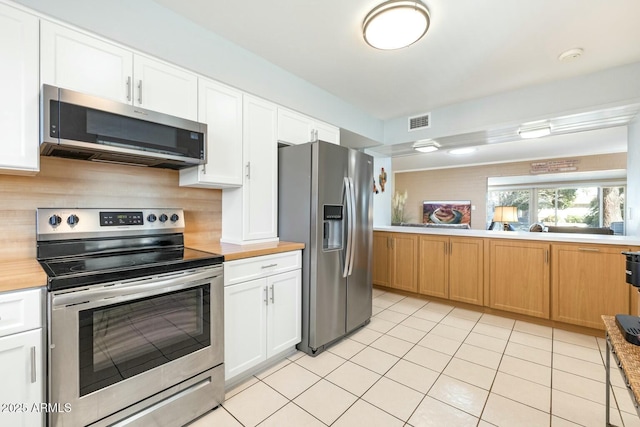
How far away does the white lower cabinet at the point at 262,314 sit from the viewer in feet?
6.15

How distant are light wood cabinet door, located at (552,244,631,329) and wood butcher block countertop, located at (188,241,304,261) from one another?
8.63 ft

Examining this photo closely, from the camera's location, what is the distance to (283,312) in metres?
2.23

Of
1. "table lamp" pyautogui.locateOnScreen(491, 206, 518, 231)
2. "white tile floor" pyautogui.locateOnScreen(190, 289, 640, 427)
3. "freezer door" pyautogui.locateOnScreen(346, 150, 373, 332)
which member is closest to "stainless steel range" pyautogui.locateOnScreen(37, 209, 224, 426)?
"white tile floor" pyautogui.locateOnScreen(190, 289, 640, 427)

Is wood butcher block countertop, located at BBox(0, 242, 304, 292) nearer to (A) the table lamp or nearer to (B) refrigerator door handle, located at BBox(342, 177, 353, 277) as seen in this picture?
(B) refrigerator door handle, located at BBox(342, 177, 353, 277)

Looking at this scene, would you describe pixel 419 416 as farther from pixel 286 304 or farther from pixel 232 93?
pixel 232 93

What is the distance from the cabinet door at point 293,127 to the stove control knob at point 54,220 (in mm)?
1665

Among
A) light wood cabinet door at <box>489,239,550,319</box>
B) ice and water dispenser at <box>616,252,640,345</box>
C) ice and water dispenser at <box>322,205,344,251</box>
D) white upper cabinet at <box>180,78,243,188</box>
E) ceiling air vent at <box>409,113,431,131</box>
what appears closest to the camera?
ice and water dispenser at <box>616,252,640,345</box>

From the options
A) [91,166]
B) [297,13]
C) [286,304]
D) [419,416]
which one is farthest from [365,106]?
[419,416]

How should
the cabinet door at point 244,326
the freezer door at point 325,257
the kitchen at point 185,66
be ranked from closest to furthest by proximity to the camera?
the kitchen at point 185,66, the cabinet door at point 244,326, the freezer door at point 325,257

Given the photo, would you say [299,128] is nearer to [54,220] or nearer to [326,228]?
[326,228]

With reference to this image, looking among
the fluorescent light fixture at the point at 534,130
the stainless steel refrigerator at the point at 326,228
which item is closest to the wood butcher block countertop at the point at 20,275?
the stainless steel refrigerator at the point at 326,228

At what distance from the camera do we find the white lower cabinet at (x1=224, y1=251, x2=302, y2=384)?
1.87 m

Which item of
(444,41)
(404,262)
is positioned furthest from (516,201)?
(444,41)

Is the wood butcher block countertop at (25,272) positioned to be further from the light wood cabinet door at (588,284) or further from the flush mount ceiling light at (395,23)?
the light wood cabinet door at (588,284)
